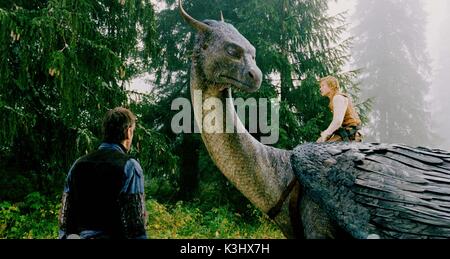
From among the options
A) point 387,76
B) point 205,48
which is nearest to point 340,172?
point 205,48

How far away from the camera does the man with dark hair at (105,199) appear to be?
5.98 ft

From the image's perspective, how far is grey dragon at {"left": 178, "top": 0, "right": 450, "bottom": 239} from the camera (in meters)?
2.41

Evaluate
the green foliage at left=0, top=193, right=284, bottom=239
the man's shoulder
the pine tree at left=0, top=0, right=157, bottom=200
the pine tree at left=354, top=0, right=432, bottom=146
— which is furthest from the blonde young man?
the pine tree at left=354, top=0, right=432, bottom=146

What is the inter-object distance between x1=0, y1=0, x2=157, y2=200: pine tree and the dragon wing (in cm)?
430

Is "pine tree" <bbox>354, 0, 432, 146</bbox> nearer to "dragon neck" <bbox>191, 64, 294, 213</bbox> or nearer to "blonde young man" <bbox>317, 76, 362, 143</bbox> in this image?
"blonde young man" <bbox>317, 76, 362, 143</bbox>

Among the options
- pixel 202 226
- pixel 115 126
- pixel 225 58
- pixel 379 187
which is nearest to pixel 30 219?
pixel 202 226

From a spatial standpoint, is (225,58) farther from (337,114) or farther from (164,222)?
(164,222)

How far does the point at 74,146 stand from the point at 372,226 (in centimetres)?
606

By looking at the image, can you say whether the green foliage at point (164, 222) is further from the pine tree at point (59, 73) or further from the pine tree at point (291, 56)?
the pine tree at point (291, 56)

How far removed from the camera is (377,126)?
80.3ft

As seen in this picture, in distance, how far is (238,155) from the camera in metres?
2.91

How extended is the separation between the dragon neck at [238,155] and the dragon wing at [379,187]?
0.19m

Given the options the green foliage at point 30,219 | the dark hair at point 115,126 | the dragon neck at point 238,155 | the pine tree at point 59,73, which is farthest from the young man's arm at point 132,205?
the green foliage at point 30,219
